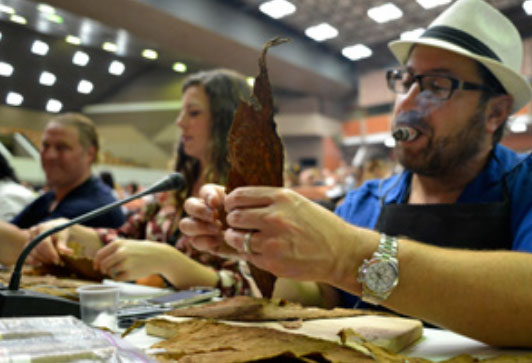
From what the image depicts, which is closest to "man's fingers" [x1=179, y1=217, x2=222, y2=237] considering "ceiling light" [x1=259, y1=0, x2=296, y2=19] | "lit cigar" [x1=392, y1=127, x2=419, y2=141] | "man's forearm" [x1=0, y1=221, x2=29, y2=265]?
"lit cigar" [x1=392, y1=127, x2=419, y2=141]

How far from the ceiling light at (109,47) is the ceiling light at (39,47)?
24 cm

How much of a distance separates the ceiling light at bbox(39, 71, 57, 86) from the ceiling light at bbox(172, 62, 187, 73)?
2.55ft

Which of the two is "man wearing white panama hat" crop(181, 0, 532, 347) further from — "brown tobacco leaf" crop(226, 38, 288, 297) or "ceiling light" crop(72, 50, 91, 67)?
"ceiling light" crop(72, 50, 91, 67)

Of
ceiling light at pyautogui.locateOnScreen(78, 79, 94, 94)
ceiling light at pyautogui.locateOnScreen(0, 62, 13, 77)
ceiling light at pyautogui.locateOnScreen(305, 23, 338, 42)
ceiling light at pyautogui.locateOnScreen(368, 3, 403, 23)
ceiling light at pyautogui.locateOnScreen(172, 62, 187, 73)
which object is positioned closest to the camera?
ceiling light at pyautogui.locateOnScreen(0, 62, 13, 77)

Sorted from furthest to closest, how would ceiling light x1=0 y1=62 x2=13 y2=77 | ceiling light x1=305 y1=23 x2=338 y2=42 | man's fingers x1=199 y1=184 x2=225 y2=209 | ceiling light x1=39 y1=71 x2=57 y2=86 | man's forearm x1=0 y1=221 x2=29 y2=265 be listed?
ceiling light x1=305 y1=23 x2=338 y2=42
man's forearm x1=0 y1=221 x2=29 y2=265
ceiling light x1=39 y1=71 x2=57 y2=86
ceiling light x1=0 y1=62 x2=13 y2=77
man's fingers x1=199 y1=184 x2=225 y2=209

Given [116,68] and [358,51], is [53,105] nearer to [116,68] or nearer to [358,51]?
[116,68]

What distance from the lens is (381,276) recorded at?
68 centimetres

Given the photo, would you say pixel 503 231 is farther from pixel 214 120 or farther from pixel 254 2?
pixel 254 2

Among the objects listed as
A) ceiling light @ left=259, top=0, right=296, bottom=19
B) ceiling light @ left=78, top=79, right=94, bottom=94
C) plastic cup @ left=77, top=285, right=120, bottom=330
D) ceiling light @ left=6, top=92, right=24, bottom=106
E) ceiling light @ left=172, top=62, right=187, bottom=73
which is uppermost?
ceiling light @ left=259, top=0, right=296, bottom=19

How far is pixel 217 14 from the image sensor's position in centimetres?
512

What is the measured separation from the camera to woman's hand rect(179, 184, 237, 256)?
0.84 m

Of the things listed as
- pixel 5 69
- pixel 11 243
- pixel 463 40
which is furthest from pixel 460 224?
pixel 11 243

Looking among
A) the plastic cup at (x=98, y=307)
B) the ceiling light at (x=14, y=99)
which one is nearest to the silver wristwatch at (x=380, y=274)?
the plastic cup at (x=98, y=307)

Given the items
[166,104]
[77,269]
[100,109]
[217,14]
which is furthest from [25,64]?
[217,14]
